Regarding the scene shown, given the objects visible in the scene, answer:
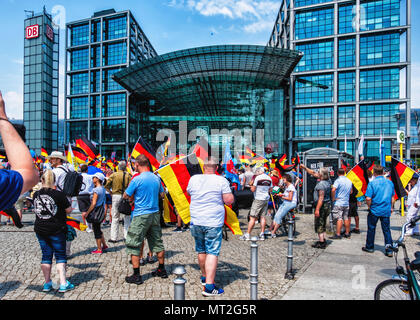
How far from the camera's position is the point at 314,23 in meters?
42.8

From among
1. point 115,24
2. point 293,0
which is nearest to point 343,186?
point 293,0

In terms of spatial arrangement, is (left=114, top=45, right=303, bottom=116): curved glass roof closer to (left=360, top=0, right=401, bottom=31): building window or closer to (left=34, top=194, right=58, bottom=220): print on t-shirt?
(left=360, top=0, right=401, bottom=31): building window

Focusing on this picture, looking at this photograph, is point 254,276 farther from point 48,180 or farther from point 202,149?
point 48,180

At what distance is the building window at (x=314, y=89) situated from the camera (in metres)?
41.5

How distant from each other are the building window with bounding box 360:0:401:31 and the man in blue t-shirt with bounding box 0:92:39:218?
47.0 meters

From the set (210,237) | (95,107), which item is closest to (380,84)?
(210,237)

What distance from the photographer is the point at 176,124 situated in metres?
51.6

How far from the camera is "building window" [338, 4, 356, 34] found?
134ft

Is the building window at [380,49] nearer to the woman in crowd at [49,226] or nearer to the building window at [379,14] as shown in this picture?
the building window at [379,14]

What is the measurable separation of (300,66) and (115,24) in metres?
33.5

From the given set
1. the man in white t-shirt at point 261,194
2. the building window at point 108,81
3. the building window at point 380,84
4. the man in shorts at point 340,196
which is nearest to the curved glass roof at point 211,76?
the building window at point 108,81

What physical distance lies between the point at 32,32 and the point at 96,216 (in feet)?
229
